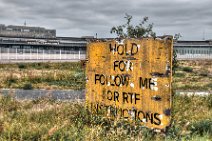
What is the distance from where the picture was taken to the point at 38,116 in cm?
879

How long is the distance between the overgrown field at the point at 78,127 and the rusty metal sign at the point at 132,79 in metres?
0.32

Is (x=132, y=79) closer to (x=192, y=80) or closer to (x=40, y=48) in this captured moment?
(x=192, y=80)

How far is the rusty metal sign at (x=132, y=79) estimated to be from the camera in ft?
24.5

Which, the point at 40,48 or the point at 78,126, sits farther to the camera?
the point at 40,48

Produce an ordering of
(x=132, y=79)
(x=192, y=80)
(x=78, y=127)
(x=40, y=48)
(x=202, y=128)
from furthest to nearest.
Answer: (x=40, y=48) → (x=192, y=80) → (x=132, y=79) → (x=202, y=128) → (x=78, y=127)

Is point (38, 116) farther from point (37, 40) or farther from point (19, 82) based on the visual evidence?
point (37, 40)

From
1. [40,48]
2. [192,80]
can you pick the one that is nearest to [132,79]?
[192,80]

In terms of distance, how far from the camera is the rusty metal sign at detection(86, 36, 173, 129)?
24.5ft

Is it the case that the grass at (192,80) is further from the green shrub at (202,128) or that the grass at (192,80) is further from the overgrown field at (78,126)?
the green shrub at (202,128)

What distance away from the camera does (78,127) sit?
24.0ft

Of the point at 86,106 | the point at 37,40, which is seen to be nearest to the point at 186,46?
the point at 37,40

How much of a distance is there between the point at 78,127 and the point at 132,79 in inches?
65.7

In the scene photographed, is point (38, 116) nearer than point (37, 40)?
Yes

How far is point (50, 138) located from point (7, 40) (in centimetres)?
8348
